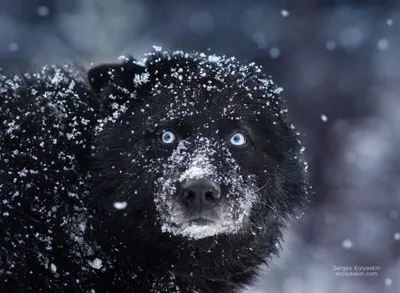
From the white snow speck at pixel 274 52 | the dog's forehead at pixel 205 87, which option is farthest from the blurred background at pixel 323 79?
the dog's forehead at pixel 205 87

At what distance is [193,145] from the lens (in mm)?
4066

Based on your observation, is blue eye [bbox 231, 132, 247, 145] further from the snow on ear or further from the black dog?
the snow on ear

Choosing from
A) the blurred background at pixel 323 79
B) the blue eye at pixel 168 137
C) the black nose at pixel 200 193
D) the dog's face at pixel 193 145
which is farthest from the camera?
the blurred background at pixel 323 79

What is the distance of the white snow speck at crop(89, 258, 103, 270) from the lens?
3.88 meters

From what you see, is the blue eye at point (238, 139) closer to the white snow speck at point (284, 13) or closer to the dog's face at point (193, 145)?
the dog's face at point (193, 145)

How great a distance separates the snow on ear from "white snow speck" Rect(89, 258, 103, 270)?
44.1 inches

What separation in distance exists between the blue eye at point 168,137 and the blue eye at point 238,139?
0.40 m


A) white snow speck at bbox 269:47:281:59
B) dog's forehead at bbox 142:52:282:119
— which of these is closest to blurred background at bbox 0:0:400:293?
white snow speck at bbox 269:47:281:59

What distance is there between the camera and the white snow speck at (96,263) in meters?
3.88

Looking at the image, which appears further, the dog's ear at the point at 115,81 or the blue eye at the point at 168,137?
the dog's ear at the point at 115,81

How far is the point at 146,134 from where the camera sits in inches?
164

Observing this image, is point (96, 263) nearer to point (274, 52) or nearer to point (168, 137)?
point (168, 137)

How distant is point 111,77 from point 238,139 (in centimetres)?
93

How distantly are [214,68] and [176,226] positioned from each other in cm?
120
